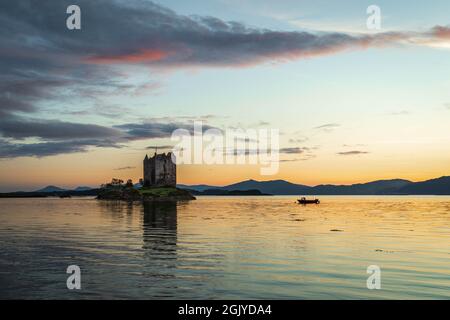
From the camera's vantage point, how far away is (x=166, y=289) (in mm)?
34719

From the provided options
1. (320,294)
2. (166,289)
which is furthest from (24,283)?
(320,294)

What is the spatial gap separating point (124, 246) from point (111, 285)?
2717 centimetres

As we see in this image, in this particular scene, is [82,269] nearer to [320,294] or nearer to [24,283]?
[24,283]

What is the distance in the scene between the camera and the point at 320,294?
3431cm
